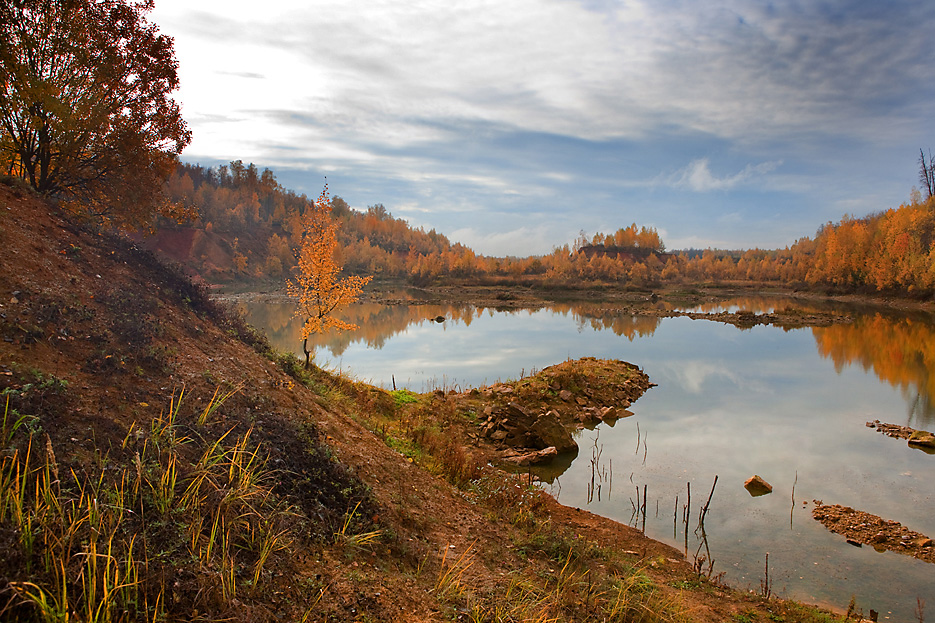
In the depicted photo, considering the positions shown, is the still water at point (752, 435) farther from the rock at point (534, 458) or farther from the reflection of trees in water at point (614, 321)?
the reflection of trees in water at point (614, 321)

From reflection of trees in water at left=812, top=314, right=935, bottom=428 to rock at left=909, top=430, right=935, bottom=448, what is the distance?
1906 millimetres

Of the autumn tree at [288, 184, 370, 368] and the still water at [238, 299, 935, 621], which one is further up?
the autumn tree at [288, 184, 370, 368]

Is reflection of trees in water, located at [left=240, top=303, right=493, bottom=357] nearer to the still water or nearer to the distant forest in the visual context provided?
the still water

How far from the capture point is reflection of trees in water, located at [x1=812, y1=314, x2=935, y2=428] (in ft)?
68.3

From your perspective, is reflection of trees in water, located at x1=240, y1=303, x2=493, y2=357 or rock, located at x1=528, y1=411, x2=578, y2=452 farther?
reflection of trees in water, located at x1=240, y1=303, x2=493, y2=357

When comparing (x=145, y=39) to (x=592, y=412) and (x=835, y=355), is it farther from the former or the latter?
(x=835, y=355)

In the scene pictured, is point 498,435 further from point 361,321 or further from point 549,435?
point 361,321

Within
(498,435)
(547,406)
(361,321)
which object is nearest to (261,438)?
(498,435)

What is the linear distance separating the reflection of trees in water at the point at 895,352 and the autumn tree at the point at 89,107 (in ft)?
84.2

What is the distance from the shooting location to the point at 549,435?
47.2 feet

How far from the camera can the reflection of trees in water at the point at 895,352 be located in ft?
68.3

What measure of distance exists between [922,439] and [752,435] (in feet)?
15.8

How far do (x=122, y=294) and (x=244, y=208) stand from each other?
446 ft

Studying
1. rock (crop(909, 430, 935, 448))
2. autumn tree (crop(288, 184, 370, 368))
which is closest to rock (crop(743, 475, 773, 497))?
rock (crop(909, 430, 935, 448))
